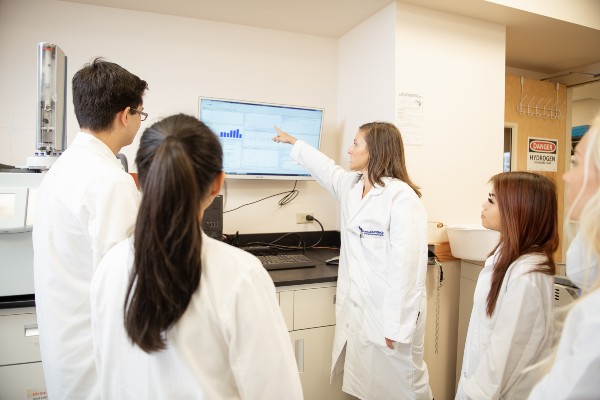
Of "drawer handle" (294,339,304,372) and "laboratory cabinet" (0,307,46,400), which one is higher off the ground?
"laboratory cabinet" (0,307,46,400)

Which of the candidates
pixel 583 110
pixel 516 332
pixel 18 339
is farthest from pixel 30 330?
pixel 583 110

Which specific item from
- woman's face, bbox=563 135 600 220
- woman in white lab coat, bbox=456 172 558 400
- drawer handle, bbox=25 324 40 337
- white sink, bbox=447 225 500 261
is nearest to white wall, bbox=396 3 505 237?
white sink, bbox=447 225 500 261

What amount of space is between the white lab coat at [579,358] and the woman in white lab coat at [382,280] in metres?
0.94

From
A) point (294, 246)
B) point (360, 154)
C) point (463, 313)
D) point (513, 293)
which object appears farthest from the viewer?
point (294, 246)

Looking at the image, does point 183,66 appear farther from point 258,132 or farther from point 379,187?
point 379,187

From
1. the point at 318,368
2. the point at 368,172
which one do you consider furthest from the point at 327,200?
the point at 318,368

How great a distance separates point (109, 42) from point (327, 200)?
5.33 ft

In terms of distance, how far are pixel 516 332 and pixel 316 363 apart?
1096mm

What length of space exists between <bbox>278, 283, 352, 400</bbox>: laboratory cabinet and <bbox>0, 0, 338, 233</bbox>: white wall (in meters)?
0.71

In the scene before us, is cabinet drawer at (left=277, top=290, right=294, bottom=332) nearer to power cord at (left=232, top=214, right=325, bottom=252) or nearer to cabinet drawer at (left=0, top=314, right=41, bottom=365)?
power cord at (left=232, top=214, right=325, bottom=252)

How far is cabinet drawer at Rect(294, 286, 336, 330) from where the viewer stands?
1.87 meters

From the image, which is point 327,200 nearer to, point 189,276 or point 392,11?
point 392,11

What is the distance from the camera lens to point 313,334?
1.92 meters

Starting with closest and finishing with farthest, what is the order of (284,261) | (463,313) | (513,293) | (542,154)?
(513,293)
(284,261)
(463,313)
(542,154)
